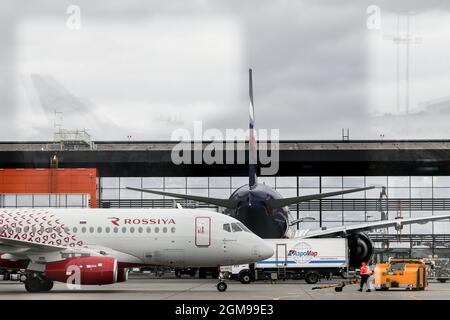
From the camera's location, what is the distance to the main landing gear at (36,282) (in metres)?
31.2

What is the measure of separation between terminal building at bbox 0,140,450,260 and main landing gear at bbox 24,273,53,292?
23.9 meters

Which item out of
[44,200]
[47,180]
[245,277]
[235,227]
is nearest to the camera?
[235,227]

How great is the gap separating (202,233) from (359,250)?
73.3 ft

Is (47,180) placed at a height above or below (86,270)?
above

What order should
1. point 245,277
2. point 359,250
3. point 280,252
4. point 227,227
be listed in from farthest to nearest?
point 359,250 < point 245,277 < point 280,252 < point 227,227

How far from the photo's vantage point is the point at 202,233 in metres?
32.9

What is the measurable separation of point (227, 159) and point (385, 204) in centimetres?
2274

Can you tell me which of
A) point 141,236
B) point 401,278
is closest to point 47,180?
point 141,236

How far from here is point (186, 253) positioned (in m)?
33.0

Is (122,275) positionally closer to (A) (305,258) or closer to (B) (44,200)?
(A) (305,258)

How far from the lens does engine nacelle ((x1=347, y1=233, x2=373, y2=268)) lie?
171 feet

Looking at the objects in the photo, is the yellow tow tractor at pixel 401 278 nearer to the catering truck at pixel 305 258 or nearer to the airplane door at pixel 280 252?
the catering truck at pixel 305 258

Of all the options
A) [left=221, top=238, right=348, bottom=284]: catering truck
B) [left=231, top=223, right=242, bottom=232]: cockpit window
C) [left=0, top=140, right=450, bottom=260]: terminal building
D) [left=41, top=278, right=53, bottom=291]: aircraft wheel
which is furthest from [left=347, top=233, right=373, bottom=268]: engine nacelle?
[left=41, top=278, right=53, bottom=291]: aircraft wheel
